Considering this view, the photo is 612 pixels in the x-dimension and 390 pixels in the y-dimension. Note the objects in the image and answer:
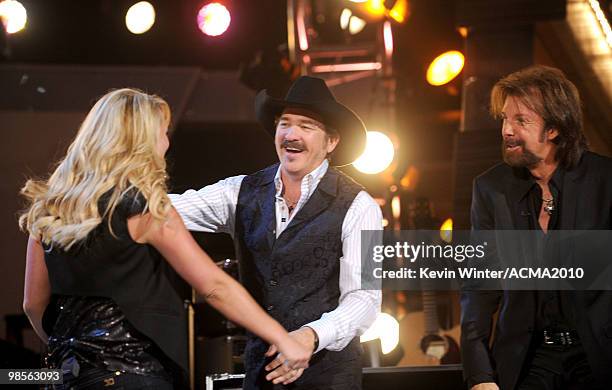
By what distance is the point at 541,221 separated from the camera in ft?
11.3

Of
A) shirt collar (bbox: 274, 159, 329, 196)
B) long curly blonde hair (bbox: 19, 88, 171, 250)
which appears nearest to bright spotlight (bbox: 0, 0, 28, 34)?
shirt collar (bbox: 274, 159, 329, 196)

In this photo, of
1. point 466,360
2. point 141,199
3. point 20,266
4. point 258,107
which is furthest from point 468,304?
point 20,266

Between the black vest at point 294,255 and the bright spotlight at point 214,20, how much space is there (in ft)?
8.56

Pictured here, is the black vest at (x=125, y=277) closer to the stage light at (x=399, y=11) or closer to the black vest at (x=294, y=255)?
the black vest at (x=294, y=255)

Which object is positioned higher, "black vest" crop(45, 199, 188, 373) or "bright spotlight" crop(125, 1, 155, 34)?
"bright spotlight" crop(125, 1, 155, 34)

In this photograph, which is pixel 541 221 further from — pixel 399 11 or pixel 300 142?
pixel 399 11

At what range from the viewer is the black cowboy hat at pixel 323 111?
3498mm

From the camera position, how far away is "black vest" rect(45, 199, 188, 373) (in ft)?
8.73

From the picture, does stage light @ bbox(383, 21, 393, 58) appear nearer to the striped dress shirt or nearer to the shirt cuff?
the striped dress shirt

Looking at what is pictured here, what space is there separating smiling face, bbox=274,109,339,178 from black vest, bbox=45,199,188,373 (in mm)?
813

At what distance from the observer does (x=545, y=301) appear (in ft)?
10.8

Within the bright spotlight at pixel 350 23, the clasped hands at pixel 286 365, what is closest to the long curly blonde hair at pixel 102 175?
the clasped hands at pixel 286 365

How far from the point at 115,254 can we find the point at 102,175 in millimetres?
235

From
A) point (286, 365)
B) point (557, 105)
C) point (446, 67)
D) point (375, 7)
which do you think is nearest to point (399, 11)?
point (375, 7)
